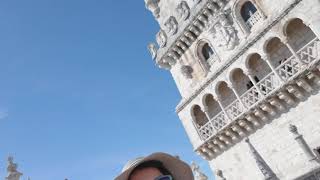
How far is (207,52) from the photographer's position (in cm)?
2178

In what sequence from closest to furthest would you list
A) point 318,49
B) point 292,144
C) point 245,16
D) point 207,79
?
point 318,49, point 292,144, point 245,16, point 207,79

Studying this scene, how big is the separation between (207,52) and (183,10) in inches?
128

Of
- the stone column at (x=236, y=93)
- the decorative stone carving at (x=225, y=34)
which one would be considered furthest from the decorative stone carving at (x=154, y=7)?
the stone column at (x=236, y=93)

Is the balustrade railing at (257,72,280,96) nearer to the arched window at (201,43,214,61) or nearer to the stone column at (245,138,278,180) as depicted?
the stone column at (245,138,278,180)

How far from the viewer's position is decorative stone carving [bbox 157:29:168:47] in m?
24.0

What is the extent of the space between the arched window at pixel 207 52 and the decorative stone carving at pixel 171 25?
94.3 inches

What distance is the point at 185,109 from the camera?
2216cm

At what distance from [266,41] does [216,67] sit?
3694mm

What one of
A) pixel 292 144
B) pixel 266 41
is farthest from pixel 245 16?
pixel 292 144

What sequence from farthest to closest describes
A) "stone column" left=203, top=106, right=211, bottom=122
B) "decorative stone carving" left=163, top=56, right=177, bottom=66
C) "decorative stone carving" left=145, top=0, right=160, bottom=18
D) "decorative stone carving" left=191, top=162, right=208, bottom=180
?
"decorative stone carving" left=191, top=162, right=208, bottom=180 < "decorative stone carving" left=145, top=0, right=160, bottom=18 < "decorative stone carving" left=163, top=56, right=177, bottom=66 < "stone column" left=203, top=106, right=211, bottom=122

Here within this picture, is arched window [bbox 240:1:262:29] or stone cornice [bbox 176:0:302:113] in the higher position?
arched window [bbox 240:1:262:29]

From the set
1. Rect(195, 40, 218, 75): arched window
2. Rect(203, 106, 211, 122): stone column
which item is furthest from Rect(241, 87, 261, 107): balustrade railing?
Rect(195, 40, 218, 75): arched window

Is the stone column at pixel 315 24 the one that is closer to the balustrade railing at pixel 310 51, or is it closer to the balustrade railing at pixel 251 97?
the balustrade railing at pixel 310 51

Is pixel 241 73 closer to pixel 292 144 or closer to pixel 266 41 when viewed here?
pixel 266 41
